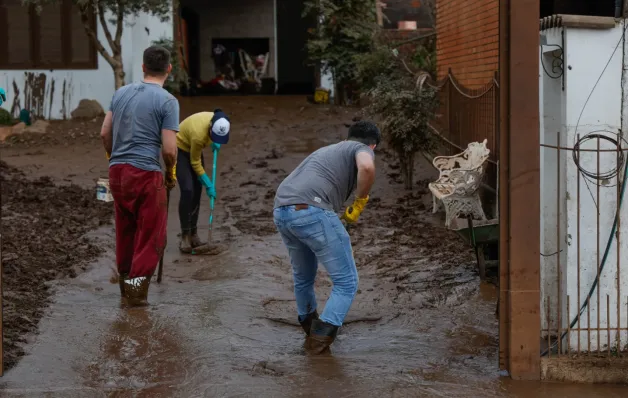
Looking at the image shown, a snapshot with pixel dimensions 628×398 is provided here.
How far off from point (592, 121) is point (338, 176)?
1.71 m

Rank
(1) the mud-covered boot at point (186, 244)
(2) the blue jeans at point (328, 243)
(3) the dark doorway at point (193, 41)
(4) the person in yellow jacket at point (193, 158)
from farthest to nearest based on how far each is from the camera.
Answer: (3) the dark doorway at point (193, 41), (1) the mud-covered boot at point (186, 244), (4) the person in yellow jacket at point (193, 158), (2) the blue jeans at point (328, 243)

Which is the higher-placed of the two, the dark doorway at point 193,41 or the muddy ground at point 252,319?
the dark doorway at point 193,41

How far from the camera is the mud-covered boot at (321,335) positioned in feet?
20.9

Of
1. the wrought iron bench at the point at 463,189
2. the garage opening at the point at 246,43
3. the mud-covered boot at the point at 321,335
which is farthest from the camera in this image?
the garage opening at the point at 246,43

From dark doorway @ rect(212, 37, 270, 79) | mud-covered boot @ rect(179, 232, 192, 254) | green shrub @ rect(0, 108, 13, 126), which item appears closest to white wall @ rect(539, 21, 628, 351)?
mud-covered boot @ rect(179, 232, 192, 254)

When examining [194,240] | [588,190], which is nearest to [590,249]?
[588,190]

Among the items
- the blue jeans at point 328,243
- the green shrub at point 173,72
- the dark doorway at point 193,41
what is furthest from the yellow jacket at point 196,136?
the dark doorway at point 193,41

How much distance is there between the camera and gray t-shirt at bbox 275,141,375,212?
20.6 ft

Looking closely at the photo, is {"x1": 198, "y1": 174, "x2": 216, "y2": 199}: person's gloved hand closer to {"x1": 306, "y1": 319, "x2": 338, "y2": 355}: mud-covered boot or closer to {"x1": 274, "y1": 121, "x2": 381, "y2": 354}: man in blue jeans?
{"x1": 274, "y1": 121, "x2": 381, "y2": 354}: man in blue jeans

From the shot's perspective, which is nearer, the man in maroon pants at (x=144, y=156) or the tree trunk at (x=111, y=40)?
the man in maroon pants at (x=144, y=156)

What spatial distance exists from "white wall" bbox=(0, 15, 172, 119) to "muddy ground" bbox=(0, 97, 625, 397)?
264 inches

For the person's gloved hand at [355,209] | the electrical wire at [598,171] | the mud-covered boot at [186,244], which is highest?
the electrical wire at [598,171]

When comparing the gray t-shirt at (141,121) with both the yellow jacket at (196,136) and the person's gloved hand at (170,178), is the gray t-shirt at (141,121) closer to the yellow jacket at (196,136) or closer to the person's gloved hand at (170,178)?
the person's gloved hand at (170,178)

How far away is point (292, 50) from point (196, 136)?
52.9 ft
